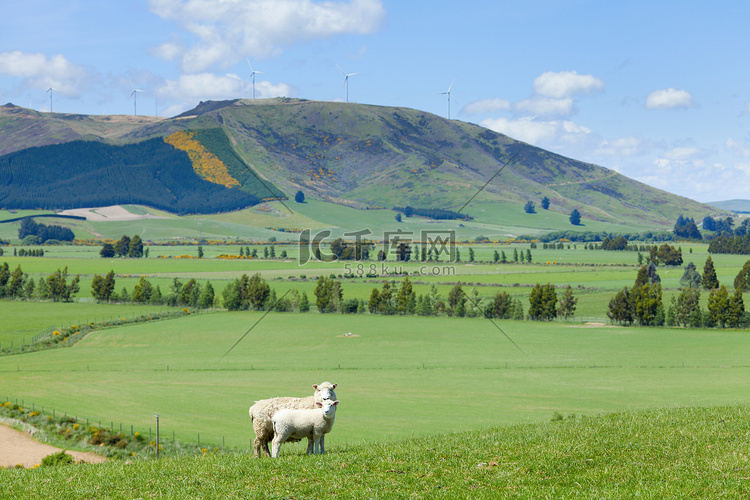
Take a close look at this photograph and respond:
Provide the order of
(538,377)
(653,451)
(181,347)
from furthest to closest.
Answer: (181,347)
(538,377)
(653,451)

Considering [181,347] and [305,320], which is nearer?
[181,347]

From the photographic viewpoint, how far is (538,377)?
53.2 meters

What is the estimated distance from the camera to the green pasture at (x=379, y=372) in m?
37.4

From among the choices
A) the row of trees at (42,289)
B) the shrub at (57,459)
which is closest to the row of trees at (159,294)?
the row of trees at (42,289)

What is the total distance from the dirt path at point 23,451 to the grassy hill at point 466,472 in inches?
707

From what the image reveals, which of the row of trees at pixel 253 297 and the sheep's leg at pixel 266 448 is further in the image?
the row of trees at pixel 253 297

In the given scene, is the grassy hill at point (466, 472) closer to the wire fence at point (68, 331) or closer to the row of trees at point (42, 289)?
the wire fence at point (68, 331)

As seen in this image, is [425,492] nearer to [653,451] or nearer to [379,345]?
[653,451]

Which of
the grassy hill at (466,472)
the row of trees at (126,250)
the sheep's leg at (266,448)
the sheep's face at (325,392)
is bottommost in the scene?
the sheep's leg at (266,448)

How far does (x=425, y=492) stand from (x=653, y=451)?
5.74 m

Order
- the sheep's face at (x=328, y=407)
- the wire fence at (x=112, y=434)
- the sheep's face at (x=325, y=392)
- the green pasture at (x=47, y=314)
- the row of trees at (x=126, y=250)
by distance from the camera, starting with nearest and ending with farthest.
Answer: the sheep's face at (x=328, y=407) → the sheep's face at (x=325, y=392) → the wire fence at (x=112, y=434) → the green pasture at (x=47, y=314) → the row of trees at (x=126, y=250)

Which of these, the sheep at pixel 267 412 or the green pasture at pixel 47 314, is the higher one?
the sheep at pixel 267 412

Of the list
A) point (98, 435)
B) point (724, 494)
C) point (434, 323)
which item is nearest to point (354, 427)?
point (98, 435)

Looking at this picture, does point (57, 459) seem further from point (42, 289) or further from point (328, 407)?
point (42, 289)
